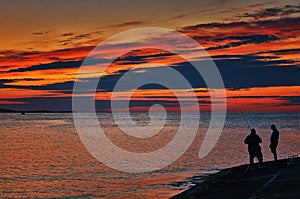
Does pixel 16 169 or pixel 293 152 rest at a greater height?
pixel 16 169

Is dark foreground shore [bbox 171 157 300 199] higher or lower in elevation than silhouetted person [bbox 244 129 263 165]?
lower

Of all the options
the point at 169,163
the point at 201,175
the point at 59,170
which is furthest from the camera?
the point at 169,163

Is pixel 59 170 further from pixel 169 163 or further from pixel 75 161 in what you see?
pixel 169 163

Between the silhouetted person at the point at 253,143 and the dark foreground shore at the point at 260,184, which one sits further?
the silhouetted person at the point at 253,143

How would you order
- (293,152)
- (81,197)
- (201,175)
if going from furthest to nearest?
(293,152) < (201,175) < (81,197)

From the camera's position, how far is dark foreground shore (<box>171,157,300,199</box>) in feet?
64.5

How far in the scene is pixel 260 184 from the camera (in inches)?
864

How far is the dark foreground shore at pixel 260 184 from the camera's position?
1966 centimetres

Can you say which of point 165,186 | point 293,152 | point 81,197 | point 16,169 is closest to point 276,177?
point 165,186

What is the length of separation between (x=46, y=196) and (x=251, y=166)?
480 inches

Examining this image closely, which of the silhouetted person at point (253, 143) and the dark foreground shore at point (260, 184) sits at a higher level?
the silhouetted person at point (253, 143)

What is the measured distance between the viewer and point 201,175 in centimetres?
3691

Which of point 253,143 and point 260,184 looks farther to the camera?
point 253,143

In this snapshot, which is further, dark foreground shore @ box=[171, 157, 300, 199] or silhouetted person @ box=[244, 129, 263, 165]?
silhouetted person @ box=[244, 129, 263, 165]
